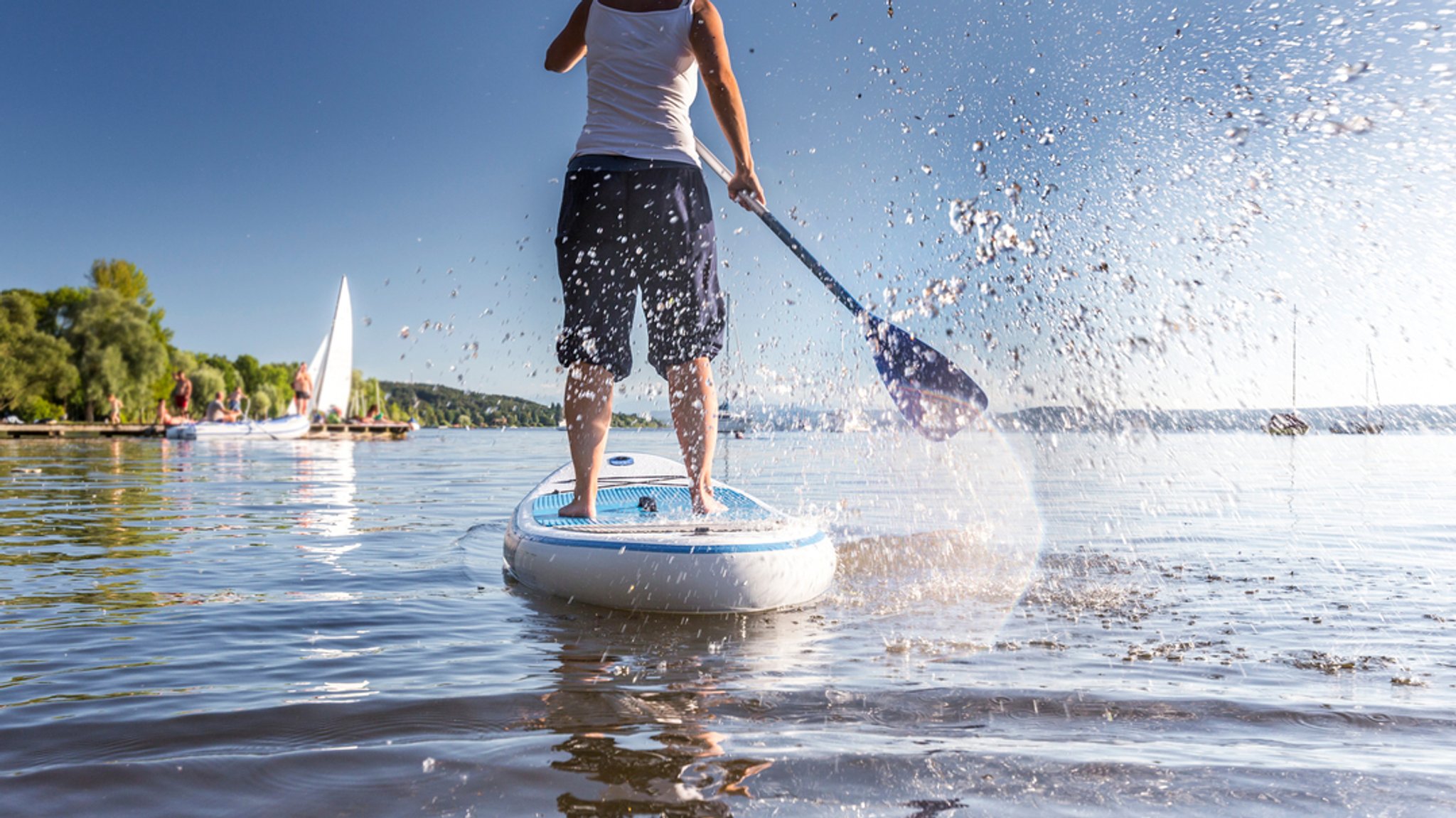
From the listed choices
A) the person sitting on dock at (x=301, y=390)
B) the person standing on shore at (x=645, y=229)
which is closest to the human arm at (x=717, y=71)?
the person standing on shore at (x=645, y=229)

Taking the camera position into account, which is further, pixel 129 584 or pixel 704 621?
pixel 129 584

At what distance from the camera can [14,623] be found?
3.10m

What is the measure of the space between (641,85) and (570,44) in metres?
0.55

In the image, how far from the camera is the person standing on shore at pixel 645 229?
385 cm

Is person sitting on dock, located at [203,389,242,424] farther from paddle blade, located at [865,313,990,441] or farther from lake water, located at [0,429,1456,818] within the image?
paddle blade, located at [865,313,990,441]

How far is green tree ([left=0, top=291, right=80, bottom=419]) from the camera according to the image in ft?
157

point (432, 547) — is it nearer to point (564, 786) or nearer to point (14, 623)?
point (14, 623)

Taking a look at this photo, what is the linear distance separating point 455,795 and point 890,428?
4007mm

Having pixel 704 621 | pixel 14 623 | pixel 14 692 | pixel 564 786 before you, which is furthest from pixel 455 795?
pixel 14 623

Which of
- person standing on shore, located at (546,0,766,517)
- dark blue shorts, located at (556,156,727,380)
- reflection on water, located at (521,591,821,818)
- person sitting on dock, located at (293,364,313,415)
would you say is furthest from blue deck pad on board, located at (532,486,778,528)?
person sitting on dock, located at (293,364,313,415)

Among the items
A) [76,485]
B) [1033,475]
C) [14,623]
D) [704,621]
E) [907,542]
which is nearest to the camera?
[14,623]

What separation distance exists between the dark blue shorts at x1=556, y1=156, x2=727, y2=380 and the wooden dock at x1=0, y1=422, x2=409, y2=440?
40010mm

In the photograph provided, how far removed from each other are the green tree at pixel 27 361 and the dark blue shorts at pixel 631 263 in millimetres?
56532

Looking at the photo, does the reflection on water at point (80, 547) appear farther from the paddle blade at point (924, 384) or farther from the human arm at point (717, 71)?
the paddle blade at point (924, 384)
